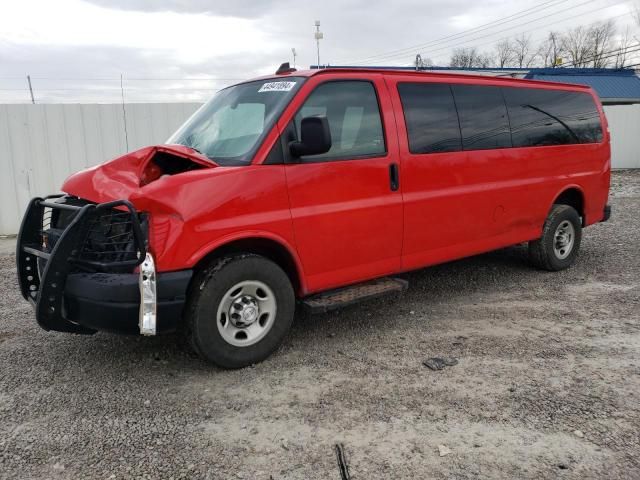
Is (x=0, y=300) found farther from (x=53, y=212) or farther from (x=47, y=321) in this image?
(x=47, y=321)

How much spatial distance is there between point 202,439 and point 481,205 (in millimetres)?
3477

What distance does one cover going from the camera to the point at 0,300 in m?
5.73

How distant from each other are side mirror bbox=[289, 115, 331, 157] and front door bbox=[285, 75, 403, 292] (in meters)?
0.13

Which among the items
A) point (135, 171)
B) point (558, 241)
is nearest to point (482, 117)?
point (558, 241)

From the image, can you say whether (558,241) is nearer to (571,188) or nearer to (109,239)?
(571,188)

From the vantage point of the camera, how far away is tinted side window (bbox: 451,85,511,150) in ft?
16.6

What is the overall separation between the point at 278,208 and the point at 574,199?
4.38 m

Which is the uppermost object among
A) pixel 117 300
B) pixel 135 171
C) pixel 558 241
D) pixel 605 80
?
pixel 605 80

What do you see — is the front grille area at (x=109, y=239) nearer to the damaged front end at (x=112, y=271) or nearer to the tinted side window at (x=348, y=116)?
the damaged front end at (x=112, y=271)

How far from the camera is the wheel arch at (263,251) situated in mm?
3605

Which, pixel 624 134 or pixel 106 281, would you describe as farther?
pixel 624 134

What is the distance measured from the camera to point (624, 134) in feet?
60.4

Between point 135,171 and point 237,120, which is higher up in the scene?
point 237,120

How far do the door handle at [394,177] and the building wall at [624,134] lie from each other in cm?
1678
